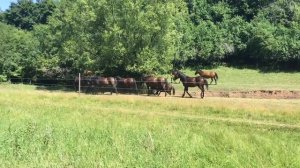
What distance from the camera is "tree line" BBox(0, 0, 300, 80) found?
40969 millimetres

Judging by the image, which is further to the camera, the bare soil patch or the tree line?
the tree line

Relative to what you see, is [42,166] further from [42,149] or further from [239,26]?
[239,26]

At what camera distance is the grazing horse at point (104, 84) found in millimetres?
38719

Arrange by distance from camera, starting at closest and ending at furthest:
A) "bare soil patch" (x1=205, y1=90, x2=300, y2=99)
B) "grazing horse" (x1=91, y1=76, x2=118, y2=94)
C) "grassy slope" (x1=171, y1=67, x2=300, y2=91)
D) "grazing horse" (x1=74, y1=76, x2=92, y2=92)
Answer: "bare soil patch" (x1=205, y1=90, x2=300, y2=99) → "grazing horse" (x1=91, y1=76, x2=118, y2=94) → "grazing horse" (x1=74, y1=76, x2=92, y2=92) → "grassy slope" (x1=171, y1=67, x2=300, y2=91)

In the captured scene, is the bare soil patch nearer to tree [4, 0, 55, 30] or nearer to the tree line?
the tree line

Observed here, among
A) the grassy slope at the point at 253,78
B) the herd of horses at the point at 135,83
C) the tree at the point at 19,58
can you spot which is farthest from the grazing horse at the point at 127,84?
the tree at the point at 19,58

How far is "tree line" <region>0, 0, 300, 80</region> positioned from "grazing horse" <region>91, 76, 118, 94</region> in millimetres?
2596

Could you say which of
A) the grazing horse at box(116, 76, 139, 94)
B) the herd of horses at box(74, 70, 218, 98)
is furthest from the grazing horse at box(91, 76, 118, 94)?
the grazing horse at box(116, 76, 139, 94)

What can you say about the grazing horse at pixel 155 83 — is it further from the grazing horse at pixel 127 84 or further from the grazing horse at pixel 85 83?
the grazing horse at pixel 85 83

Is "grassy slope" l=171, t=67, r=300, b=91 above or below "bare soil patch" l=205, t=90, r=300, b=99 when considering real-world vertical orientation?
above

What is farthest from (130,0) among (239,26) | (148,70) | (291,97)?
Result: (239,26)

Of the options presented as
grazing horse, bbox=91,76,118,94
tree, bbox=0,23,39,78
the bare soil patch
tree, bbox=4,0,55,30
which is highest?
tree, bbox=4,0,55,30

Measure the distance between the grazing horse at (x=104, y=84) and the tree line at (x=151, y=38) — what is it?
8.52 ft

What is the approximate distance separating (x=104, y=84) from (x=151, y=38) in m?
5.54
